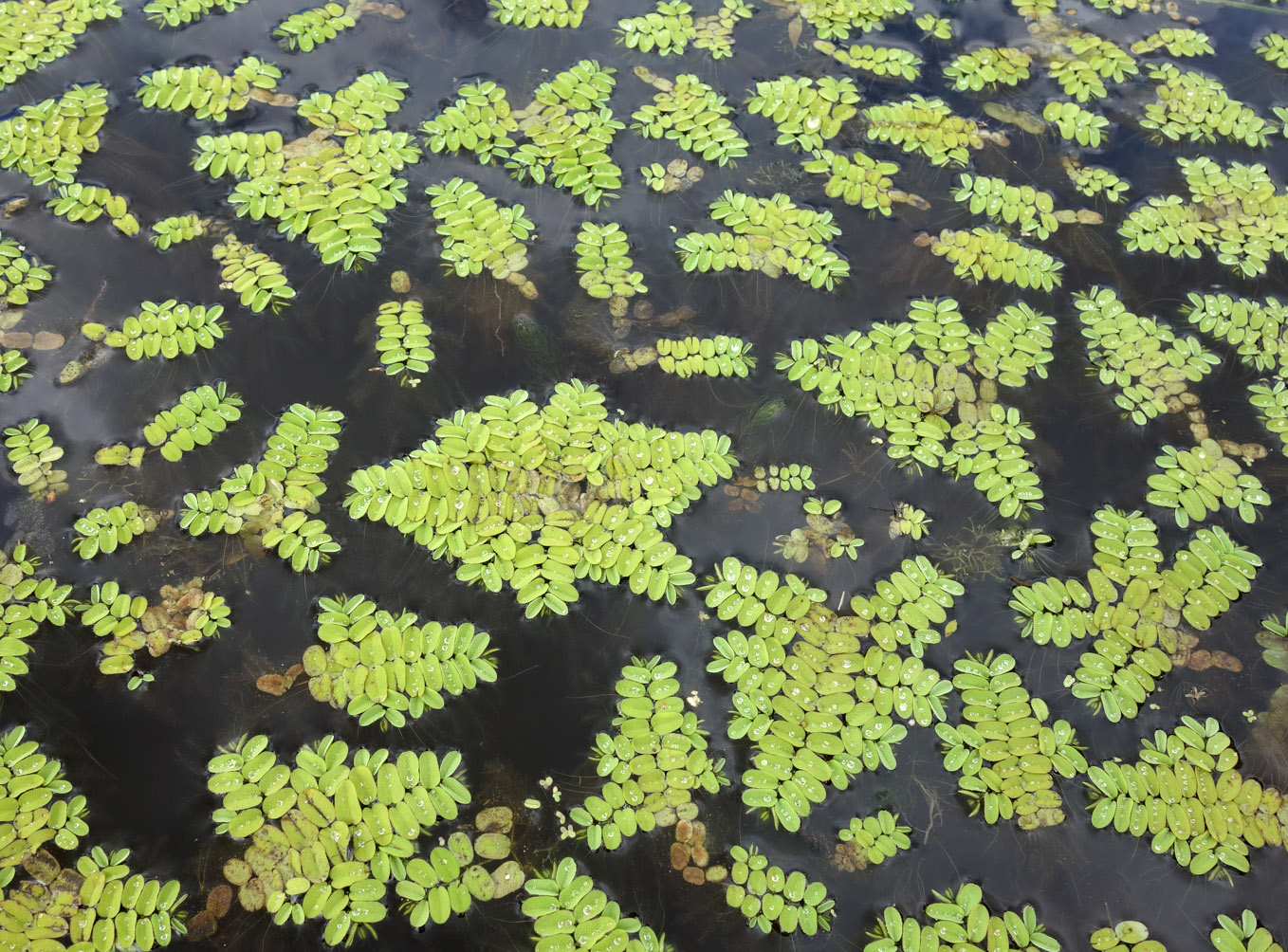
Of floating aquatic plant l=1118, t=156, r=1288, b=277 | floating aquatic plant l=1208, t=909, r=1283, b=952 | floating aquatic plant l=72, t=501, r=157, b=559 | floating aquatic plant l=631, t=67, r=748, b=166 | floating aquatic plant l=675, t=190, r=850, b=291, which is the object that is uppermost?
floating aquatic plant l=631, t=67, r=748, b=166

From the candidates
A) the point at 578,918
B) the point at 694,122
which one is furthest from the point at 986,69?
the point at 578,918

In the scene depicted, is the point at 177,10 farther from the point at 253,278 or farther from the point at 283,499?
the point at 283,499

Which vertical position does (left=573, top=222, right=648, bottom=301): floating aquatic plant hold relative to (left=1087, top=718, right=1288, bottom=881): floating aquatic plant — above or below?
above

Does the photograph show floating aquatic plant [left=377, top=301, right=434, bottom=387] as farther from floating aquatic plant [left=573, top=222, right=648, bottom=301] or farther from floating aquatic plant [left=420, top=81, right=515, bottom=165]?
floating aquatic plant [left=420, top=81, right=515, bottom=165]

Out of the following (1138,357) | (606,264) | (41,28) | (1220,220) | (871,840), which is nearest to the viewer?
(871,840)

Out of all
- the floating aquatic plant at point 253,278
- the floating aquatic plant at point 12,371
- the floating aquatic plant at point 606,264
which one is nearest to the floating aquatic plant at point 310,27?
the floating aquatic plant at point 253,278

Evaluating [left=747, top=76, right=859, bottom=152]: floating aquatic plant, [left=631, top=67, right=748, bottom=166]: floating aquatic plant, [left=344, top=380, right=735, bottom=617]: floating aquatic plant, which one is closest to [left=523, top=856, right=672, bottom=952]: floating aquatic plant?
[left=344, top=380, right=735, bottom=617]: floating aquatic plant

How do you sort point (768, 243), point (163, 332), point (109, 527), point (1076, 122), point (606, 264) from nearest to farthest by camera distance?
1. point (109, 527)
2. point (163, 332)
3. point (606, 264)
4. point (768, 243)
5. point (1076, 122)
